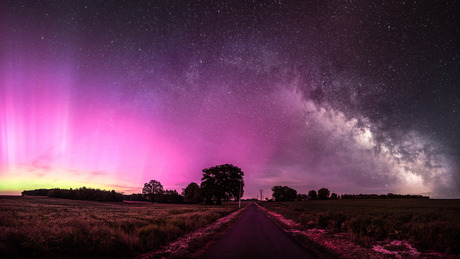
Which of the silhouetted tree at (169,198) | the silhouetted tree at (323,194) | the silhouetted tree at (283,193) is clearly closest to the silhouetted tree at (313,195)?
the silhouetted tree at (323,194)

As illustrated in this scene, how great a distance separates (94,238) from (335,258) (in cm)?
922

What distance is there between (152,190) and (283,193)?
384 ft

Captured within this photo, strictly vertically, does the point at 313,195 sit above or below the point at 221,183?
below

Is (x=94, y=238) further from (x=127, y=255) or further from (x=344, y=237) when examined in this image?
(x=344, y=237)

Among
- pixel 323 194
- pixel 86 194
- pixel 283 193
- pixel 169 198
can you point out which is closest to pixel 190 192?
pixel 169 198

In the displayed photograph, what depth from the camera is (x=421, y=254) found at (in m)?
8.89

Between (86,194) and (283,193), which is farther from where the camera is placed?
(283,193)

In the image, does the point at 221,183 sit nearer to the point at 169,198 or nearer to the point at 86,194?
the point at 169,198

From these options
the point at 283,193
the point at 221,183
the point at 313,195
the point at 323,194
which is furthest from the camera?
the point at 283,193

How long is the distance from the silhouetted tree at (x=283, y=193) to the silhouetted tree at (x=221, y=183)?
391 feet

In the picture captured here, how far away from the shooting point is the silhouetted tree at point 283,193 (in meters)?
186

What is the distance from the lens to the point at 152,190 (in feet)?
342

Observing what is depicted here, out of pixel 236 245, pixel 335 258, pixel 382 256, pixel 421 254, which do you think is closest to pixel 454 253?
pixel 421 254

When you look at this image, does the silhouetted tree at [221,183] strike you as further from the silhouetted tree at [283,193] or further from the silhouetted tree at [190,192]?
the silhouetted tree at [283,193]
